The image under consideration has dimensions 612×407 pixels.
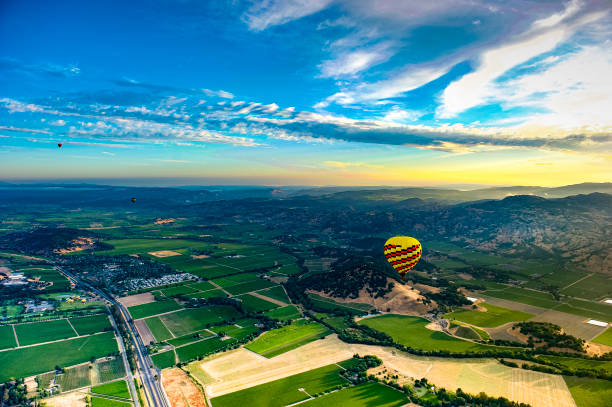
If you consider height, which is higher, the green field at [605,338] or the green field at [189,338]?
the green field at [605,338]

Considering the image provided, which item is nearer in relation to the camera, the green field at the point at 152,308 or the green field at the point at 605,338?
the green field at the point at 605,338

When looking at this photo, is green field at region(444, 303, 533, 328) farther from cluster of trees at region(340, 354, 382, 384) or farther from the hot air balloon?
cluster of trees at region(340, 354, 382, 384)

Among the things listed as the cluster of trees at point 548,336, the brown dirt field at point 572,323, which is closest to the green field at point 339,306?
the cluster of trees at point 548,336

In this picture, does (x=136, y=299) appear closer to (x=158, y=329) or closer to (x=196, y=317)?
(x=196, y=317)

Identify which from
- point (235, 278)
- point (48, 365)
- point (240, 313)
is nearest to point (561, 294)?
point (240, 313)

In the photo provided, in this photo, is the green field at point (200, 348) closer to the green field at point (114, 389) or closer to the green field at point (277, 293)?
the green field at point (114, 389)
